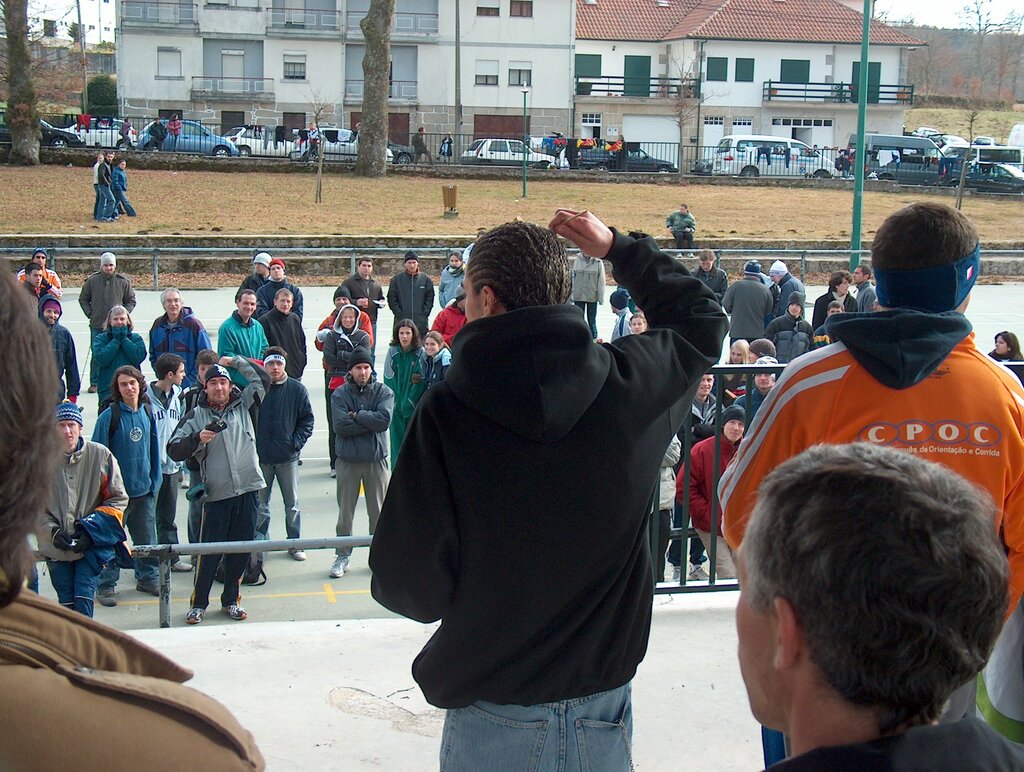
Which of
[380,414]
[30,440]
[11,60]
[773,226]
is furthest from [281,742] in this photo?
[11,60]

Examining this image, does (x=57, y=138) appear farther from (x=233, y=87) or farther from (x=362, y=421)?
(x=362, y=421)

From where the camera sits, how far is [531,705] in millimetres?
→ 2410

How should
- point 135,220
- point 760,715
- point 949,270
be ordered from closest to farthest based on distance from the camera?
point 760,715 < point 949,270 < point 135,220

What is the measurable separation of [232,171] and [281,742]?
39.8 metres

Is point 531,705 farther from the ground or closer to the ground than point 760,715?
closer to the ground

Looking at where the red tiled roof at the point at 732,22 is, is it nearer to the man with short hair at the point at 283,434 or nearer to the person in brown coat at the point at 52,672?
the man with short hair at the point at 283,434

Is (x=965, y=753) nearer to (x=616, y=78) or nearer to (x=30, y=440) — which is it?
(x=30, y=440)

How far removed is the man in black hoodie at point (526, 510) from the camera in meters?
2.30

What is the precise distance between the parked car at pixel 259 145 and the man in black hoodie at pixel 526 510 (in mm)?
45634

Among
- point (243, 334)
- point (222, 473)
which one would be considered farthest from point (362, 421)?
point (243, 334)

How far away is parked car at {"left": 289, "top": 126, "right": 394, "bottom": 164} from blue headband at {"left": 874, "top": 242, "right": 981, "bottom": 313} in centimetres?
4336

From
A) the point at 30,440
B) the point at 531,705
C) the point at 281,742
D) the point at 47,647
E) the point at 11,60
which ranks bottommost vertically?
the point at 281,742

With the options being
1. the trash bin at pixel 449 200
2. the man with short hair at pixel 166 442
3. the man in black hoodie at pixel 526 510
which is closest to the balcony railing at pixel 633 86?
the trash bin at pixel 449 200

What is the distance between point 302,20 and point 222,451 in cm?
5215
